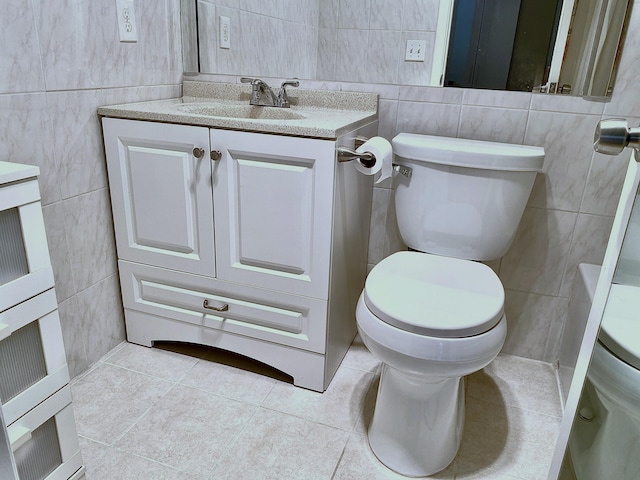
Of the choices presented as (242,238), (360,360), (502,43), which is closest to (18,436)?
A: (242,238)

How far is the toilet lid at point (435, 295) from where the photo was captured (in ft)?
3.54

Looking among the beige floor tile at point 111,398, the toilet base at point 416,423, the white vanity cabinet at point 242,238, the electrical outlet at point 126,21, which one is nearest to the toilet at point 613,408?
the toilet base at point 416,423

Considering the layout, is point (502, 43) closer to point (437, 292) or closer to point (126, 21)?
point (437, 292)

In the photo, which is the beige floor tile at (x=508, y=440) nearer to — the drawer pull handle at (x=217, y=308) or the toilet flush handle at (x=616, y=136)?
the drawer pull handle at (x=217, y=308)

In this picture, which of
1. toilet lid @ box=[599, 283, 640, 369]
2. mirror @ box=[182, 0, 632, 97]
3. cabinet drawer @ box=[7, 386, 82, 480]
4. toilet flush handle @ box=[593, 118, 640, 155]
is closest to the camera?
toilet flush handle @ box=[593, 118, 640, 155]

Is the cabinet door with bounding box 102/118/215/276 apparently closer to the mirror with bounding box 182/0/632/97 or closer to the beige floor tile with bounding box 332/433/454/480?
the mirror with bounding box 182/0/632/97

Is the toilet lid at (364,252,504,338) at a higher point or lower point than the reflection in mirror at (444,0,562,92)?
lower

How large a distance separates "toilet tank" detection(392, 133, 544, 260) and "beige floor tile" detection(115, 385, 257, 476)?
78 cm

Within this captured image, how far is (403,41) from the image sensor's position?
63.8 inches

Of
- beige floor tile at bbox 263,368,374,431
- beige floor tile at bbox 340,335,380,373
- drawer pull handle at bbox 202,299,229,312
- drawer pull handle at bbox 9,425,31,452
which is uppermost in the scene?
drawer pull handle at bbox 9,425,31,452

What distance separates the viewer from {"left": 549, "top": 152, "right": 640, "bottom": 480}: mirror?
2.32 ft

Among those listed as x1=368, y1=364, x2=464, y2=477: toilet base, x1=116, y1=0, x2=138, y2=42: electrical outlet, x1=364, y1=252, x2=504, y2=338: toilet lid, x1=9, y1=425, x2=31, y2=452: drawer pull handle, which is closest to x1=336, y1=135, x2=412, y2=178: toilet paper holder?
x1=364, y1=252, x2=504, y2=338: toilet lid

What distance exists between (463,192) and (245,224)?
65cm

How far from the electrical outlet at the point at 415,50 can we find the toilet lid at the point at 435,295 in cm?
68
